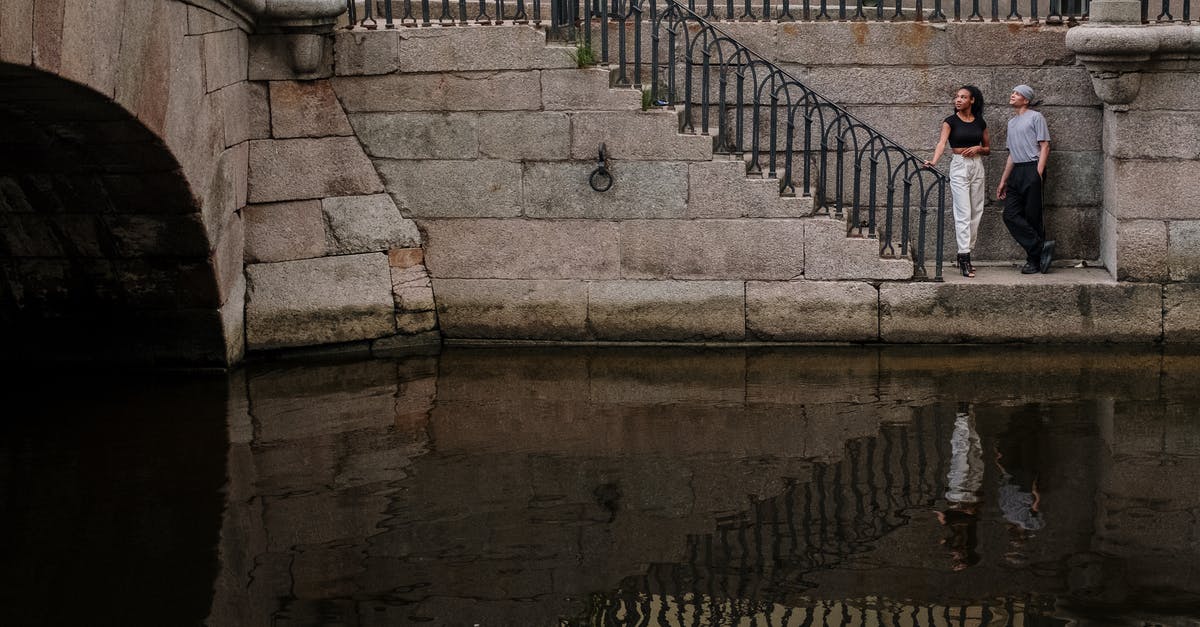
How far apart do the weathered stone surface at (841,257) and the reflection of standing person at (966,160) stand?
1.80 ft

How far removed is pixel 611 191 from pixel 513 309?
1.03 m

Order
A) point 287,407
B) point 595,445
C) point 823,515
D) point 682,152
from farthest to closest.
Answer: point 682,152 < point 287,407 < point 595,445 < point 823,515

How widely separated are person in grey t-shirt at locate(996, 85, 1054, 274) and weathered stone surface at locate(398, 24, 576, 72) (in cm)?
301

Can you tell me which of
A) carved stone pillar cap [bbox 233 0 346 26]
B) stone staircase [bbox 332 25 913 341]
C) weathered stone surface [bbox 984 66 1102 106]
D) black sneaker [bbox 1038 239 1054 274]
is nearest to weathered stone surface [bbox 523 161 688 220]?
stone staircase [bbox 332 25 913 341]

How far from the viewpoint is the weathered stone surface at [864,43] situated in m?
10.9

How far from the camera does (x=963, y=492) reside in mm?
7605

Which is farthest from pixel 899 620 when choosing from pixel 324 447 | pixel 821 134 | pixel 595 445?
pixel 821 134

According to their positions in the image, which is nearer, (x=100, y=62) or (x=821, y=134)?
(x=100, y=62)

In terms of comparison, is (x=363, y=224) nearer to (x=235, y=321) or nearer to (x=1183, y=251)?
(x=235, y=321)

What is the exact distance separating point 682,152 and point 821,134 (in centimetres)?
97

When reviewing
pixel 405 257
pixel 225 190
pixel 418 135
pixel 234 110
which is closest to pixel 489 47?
pixel 418 135

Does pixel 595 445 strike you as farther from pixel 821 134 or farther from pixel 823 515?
pixel 821 134

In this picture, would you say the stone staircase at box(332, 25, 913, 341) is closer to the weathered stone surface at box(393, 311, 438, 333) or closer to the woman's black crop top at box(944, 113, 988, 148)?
the weathered stone surface at box(393, 311, 438, 333)

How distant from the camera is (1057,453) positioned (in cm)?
821
